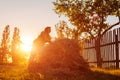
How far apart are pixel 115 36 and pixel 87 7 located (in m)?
3.75

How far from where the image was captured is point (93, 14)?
25.1 metres

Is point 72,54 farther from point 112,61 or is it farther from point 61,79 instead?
point 112,61

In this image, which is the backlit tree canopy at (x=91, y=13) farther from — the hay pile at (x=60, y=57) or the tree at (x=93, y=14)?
the hay pile at (x=60, y=57)

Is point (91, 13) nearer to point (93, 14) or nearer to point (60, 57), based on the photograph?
point (93, 14)

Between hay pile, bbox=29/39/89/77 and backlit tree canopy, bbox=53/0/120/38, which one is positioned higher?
backlit tree canopy, bbox=53/0/120/38

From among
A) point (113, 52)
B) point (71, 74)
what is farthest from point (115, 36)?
point (71, 74)

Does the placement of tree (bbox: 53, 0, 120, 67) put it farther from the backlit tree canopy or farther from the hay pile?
the hay pile

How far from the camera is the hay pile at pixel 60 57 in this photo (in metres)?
15.8

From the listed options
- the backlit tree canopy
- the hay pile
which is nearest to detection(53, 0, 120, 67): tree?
the backlit tree canopy

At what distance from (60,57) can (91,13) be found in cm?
942

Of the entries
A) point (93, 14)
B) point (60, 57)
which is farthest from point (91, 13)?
point (60, 57)

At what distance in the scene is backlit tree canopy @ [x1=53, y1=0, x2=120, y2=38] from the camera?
24.3 metres

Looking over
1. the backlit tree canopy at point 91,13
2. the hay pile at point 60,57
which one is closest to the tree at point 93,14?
the backlit tree canopy at point 91,13

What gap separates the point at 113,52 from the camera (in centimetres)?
2295
